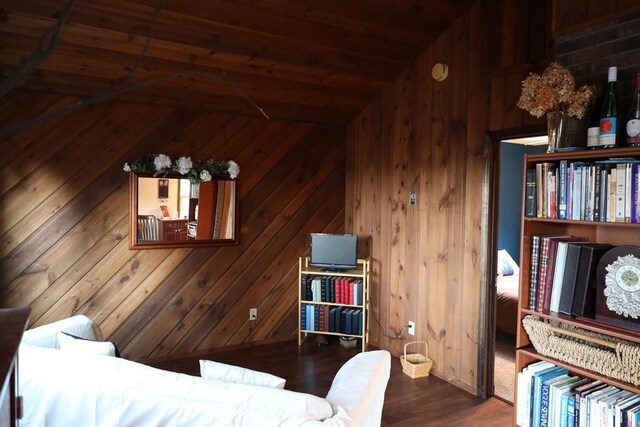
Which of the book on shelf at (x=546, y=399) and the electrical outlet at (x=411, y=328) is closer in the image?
the book on shelf at (x=546, y=399)

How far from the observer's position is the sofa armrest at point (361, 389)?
5.98 feet

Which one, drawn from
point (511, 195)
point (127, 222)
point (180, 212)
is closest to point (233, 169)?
point (180, 212)

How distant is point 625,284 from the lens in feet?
6.79

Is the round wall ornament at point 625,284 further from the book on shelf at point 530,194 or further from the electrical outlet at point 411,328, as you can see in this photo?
the electrical outlet at point 411,328

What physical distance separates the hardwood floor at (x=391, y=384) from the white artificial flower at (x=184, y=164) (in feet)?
5.43

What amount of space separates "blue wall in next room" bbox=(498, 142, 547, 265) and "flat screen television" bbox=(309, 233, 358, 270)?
2619mm

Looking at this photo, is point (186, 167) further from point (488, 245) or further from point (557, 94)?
point (557, 94)

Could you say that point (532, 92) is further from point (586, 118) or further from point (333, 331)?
point (333, 331)

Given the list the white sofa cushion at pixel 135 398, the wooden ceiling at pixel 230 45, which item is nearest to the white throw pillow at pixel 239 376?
the white sofa cushion at pixel 135 398

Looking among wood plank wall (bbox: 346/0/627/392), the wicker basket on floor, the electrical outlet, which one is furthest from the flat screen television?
the wicker basket on floor

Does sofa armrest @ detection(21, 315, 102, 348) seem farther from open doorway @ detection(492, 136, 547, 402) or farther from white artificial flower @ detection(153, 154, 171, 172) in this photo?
open doorway @ detection(492, 136, 547, 402)

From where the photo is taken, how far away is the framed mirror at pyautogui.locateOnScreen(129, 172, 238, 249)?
13.2 ft

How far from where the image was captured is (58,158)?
371 centimetres

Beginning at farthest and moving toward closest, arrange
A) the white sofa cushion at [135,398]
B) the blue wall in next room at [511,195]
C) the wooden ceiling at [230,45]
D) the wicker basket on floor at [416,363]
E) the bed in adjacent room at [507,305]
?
the blue wall in next room at [511,195]
the bed in adjacent room at [507,305]
the wicker basket on floor at [416,363]
the wooden ceiling at [230,45]
the white sofa cushion at [135,398]
